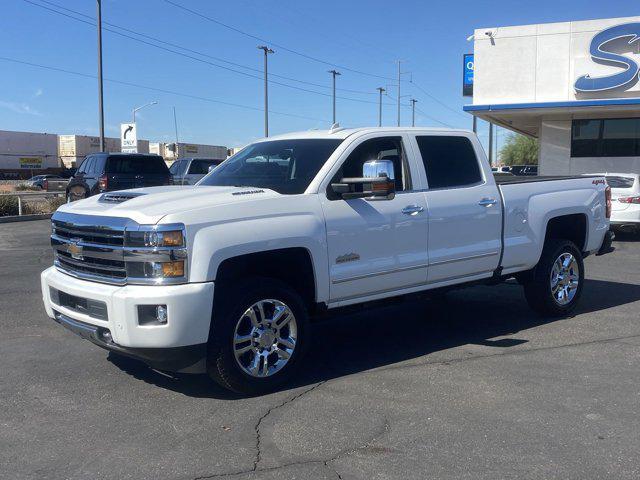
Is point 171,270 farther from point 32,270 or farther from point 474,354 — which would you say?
point 32,270

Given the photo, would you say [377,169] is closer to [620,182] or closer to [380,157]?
[380,157]

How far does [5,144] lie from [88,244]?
221 ft

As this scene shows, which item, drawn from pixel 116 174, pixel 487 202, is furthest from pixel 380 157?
pixel 116 174

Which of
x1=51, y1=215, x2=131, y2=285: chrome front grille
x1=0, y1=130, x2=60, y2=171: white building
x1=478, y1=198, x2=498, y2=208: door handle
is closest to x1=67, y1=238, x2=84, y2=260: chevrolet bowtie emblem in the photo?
x1=51, y1=215, x2=131, y2=285: chrome front grille

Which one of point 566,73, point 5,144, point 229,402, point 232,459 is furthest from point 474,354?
point 5,144

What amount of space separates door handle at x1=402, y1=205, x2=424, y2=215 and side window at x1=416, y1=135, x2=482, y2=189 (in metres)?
0.35

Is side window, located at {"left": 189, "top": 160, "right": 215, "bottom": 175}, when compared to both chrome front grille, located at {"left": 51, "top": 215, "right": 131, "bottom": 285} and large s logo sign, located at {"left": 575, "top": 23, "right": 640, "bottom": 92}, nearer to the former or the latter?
large s logo sign, located at {"left": 575, "top": 23, "right": 640, "bottom": 92}

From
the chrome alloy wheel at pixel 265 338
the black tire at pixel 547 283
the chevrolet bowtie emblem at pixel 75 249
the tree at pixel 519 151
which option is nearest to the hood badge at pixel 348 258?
the chrome alloy wheel at pixel 265 338

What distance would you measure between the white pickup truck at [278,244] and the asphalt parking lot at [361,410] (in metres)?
0.47

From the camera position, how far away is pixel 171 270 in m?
4.48

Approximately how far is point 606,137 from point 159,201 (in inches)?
777

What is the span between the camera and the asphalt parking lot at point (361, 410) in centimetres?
385

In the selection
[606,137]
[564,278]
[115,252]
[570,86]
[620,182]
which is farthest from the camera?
[606,137]

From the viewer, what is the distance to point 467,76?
1087 inches
